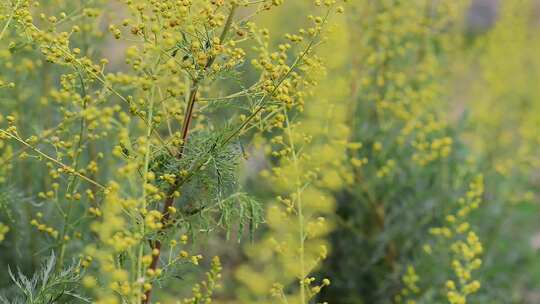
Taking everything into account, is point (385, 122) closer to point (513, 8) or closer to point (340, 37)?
point (340, 37)

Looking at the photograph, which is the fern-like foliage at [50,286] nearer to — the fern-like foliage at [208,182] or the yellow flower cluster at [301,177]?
the fern-like foliage at [208,182]

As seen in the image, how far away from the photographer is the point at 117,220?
1.77 meters

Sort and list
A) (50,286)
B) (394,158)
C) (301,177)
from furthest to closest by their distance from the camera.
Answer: (394,158), (301,177), (50,286)

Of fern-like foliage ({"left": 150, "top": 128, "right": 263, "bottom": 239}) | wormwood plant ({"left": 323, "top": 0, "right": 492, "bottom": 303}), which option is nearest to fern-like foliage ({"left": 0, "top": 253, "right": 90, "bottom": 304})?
fern-like foliage ({"left": 150, "top": 128, "right": 263, "bottom": 239})

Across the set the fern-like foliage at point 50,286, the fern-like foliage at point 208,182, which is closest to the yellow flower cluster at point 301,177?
the fern-like foliage at point 208,182

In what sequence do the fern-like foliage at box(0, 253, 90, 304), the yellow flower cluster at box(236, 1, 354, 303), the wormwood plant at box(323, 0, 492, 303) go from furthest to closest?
the wormwood plant at box(323, 0, 492, 303) → the yellow flower cluster at box(236, 1, 354, 303) → the fern-like foliage at box(0, 253, 90, 304)

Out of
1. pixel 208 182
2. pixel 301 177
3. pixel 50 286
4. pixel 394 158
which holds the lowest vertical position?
pixel 50 286

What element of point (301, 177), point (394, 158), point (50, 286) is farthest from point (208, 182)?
point (394, 158)

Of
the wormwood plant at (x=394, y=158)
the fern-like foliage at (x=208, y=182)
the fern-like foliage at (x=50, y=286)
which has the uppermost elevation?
the wormwood plant at (x=394, y=158)

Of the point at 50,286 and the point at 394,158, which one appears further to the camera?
the point at 394,158

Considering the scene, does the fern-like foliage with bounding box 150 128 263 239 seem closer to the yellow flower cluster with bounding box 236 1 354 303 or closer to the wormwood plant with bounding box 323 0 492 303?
the yellow flower cluster with bounding box 236 1 354 303

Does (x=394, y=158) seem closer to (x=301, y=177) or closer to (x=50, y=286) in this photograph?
(x=301, y=177)

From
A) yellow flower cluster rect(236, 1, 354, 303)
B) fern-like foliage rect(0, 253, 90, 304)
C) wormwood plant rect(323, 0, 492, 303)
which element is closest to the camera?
fern-like foliage rect(0, 253, 90, 304)

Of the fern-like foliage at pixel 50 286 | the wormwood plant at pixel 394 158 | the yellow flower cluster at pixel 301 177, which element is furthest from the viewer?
the wormwood plant at pixel 394 158
